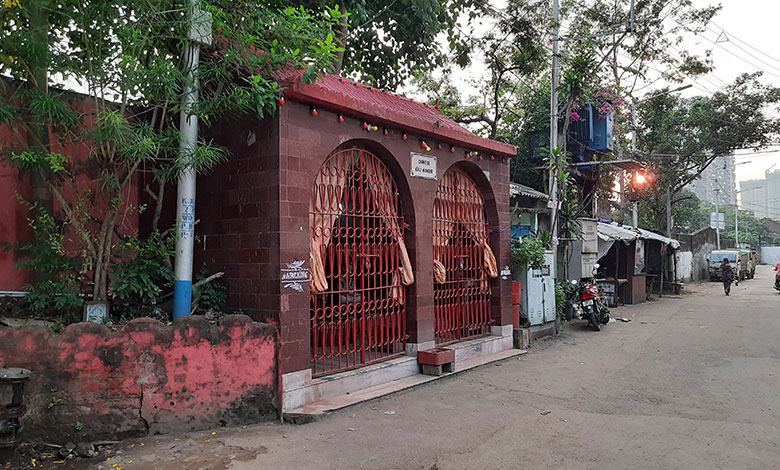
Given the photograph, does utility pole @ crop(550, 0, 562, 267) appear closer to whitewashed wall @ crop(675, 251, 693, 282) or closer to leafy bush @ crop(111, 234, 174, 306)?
leafy bush @ crop(111, 234, 174, 306)

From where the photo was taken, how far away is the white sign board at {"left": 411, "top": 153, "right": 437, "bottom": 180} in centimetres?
773

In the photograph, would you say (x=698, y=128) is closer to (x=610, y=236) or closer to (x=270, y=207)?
(x=610, y=236)

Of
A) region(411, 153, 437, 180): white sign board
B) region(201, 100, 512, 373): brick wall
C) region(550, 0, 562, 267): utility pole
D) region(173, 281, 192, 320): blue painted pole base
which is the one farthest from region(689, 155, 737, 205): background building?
region(173, 281, 192, 320): blue painted pole base

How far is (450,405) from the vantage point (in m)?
6.34

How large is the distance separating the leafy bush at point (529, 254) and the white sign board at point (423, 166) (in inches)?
126

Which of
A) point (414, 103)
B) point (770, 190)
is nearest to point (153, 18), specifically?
point (414, 103)

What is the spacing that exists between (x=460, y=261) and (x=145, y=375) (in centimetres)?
552

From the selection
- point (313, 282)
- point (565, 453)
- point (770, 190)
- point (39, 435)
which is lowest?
point (565, 453)

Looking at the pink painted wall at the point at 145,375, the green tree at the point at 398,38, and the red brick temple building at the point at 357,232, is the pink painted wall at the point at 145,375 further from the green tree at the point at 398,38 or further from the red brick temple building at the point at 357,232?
the green tree at the point at 398,38

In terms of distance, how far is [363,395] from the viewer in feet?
21.1

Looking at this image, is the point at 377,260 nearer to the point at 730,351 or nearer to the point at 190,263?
the point at 190,263

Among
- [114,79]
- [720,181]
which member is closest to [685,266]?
[114,79]

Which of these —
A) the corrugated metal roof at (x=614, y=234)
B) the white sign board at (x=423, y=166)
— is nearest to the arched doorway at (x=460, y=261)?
the white sign board at (x=423, y=166)

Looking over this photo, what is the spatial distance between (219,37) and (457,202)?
15.6 ft
